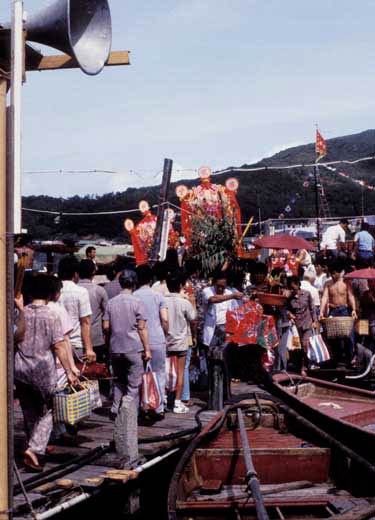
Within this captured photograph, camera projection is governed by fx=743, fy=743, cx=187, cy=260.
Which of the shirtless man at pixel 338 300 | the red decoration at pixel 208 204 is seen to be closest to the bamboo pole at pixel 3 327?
the shirtless man at pixel 338 300

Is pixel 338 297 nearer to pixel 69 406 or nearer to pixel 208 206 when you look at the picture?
pixel 208 206

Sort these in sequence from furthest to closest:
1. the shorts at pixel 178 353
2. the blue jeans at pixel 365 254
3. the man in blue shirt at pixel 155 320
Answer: the blue jeans at pixel 365 254, the shorts at pixel 178 353, the man in blue shirt at pixel 155 320

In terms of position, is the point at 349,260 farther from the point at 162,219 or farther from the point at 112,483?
the point at 112,483

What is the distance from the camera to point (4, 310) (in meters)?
3.48

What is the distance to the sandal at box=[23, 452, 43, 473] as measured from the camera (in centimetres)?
672

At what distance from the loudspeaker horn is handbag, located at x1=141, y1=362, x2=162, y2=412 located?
5209mm

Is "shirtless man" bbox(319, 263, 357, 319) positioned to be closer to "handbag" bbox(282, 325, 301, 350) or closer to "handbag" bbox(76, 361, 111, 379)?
"handbag" bbox(282, 325, 301, 350)

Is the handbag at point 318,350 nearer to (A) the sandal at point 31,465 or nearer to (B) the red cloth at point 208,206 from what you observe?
(B) the red cloth at point 208,206

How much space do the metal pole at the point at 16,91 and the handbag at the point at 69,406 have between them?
3.77 m

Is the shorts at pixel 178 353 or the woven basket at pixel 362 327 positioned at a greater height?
the woven basket at pixel 362 327

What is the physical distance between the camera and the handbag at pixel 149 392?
8484mm

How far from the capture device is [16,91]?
320cm

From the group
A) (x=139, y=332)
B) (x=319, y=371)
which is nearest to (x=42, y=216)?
(x=319, y=371)

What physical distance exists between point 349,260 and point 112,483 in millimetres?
8625
